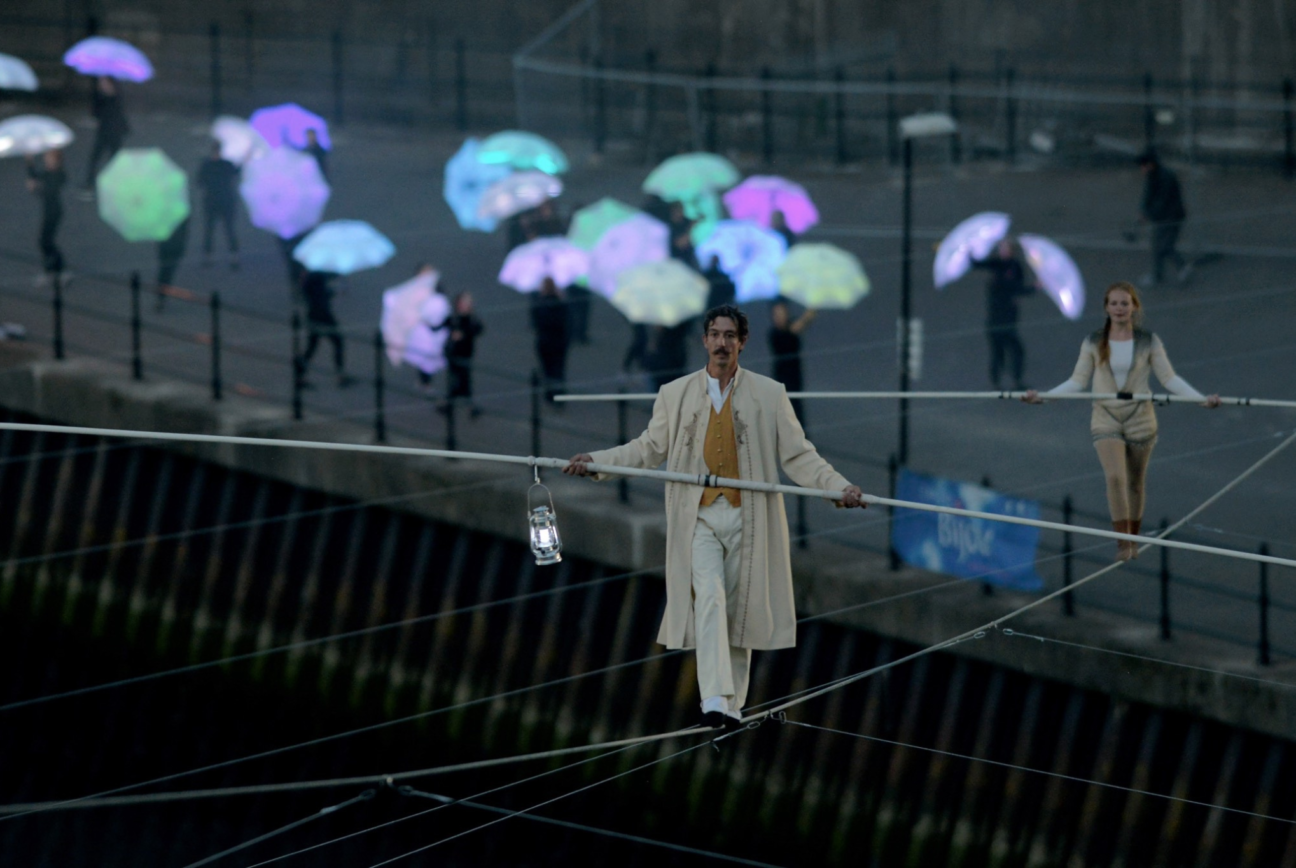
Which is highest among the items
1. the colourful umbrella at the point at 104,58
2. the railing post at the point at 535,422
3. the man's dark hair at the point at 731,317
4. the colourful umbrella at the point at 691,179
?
the colourful umbrella at the point at 104,58

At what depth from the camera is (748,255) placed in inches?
634

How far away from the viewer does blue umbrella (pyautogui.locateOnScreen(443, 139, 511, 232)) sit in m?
18.4

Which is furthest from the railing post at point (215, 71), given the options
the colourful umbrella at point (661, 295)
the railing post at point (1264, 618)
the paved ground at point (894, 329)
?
the railing post at point (1264, 618)

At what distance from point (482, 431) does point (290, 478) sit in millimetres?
1630

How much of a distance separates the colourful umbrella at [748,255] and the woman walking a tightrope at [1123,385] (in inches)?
291

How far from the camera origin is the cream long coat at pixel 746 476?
6879 millimetres

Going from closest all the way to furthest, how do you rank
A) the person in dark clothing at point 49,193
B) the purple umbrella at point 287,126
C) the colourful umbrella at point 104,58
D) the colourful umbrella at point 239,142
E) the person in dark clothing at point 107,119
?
the person in dark clothing at point 49,193 → the colourful umbrella at point 239,142 → the purple umbrella at point 287,126 → the colourful umbrella at point 104,58 → the person in dark clothing at point 107,119

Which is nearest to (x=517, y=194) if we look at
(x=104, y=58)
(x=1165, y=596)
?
(x=104, y=58)

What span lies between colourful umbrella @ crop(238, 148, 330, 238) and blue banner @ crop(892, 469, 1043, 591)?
27.5 ft

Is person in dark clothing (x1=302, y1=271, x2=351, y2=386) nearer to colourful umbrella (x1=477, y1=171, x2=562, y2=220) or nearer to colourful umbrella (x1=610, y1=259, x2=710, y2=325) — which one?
colourful umbrella (x1=477, y1=171, x2=562, y2=220)

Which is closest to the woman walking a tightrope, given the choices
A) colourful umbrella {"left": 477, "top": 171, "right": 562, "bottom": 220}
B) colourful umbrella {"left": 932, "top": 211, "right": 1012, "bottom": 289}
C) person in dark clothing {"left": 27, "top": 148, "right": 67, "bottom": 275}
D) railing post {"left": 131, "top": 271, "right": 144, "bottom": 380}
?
colourful umbrella {"left": 932, "top": 211, "right": 1012, "bottom": 289}

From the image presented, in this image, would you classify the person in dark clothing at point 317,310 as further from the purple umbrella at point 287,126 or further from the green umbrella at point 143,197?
the purple umbrella at point 287,126

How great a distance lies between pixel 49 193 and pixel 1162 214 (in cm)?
1033

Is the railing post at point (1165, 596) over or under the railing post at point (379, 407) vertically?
under
